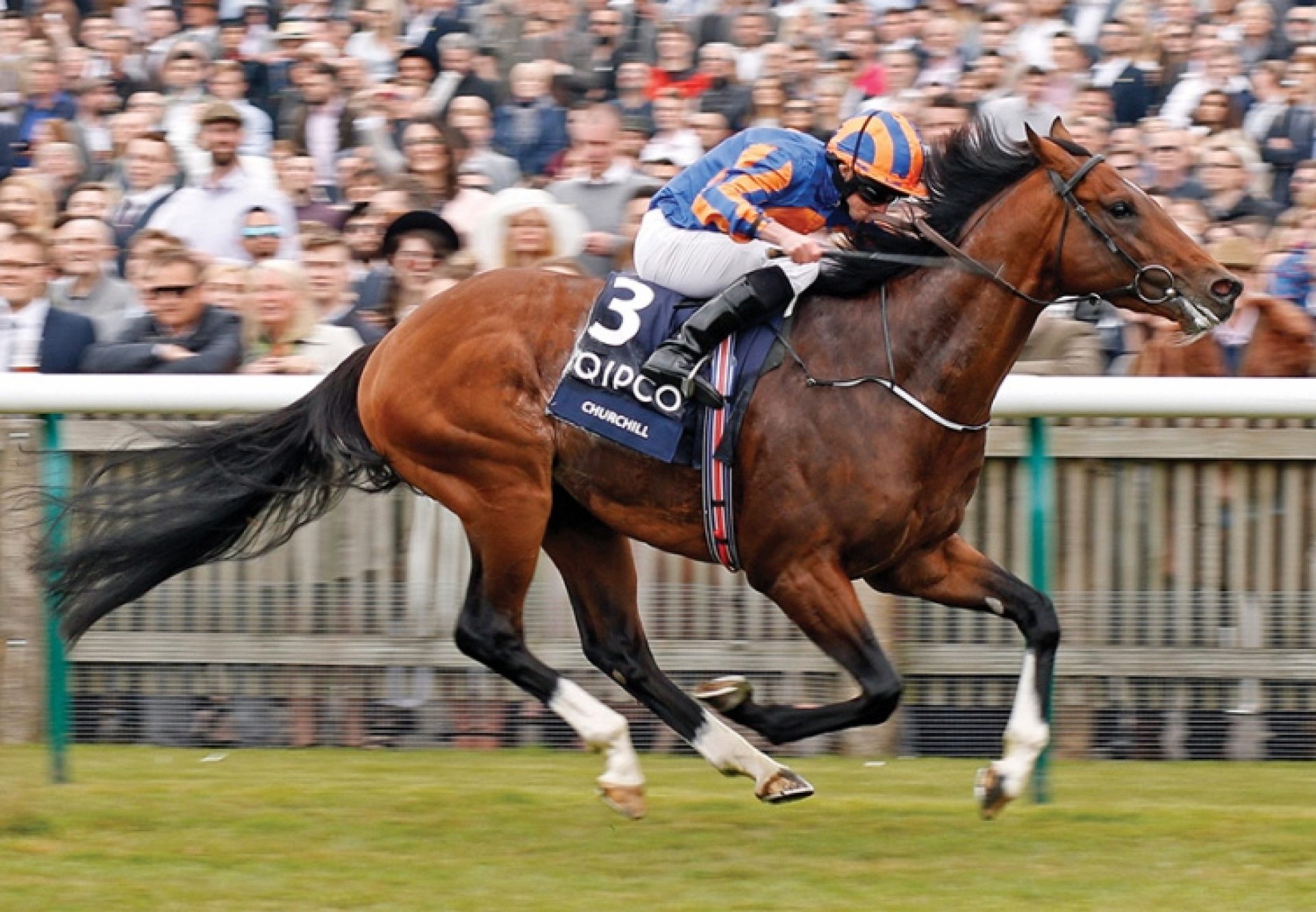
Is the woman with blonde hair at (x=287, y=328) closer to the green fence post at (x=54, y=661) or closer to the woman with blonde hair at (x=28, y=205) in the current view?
the green fence post at (x=54, y=661)

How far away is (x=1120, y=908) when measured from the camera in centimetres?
398

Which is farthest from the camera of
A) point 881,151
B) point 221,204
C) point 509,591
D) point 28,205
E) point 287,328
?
point 221,204

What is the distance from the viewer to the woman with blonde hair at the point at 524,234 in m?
6.88

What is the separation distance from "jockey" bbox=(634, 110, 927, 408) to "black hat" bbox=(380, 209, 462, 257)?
201 centimetres

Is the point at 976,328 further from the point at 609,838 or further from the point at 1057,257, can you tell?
the point at 609,838

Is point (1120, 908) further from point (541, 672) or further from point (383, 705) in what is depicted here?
point (383, 705)

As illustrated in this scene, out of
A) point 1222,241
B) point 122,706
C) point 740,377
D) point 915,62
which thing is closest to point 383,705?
point 122,706

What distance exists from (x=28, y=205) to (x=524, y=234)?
2.24 meters

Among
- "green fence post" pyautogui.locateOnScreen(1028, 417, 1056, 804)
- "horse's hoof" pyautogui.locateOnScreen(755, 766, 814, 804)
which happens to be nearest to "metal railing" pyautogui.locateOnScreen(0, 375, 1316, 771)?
"green fence post" pyautogui.locateOnScreen(1028, 417, 1056, 804)

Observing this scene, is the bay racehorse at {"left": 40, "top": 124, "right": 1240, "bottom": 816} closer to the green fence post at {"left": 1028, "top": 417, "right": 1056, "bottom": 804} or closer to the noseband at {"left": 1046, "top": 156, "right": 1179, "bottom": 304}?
the noseband at {"left": 1046, "top": 156, "right": 1179, "bottom": 304}

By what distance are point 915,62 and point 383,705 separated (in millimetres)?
4504

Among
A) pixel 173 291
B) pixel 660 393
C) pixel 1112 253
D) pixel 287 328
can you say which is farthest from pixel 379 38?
pixel 1112 253

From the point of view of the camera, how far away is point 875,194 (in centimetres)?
494

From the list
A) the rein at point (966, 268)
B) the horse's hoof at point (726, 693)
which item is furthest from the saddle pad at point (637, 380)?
the horse's hoof at point (726, 693)
